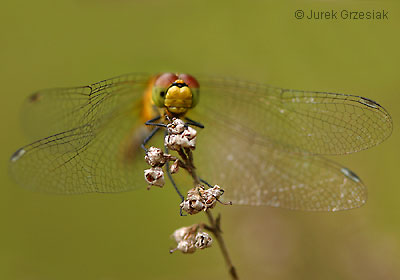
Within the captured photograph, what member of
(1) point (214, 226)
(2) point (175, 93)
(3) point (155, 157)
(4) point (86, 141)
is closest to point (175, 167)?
(3) point (155, 157)

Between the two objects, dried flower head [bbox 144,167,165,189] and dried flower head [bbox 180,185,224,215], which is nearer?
dried flower head [bbox 180,185,224,215]

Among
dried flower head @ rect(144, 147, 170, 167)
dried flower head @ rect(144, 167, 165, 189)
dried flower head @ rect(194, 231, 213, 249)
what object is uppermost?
dried flower head @ rect(144, 147, 170, 167)

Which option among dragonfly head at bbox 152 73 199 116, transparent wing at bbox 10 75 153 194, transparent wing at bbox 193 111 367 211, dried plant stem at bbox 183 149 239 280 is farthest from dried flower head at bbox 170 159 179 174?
transparent wing at bbox 193 111 367 211

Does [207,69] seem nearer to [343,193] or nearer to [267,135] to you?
[267,135]

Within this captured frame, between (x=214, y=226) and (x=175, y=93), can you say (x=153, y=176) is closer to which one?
(x=214, y=226)

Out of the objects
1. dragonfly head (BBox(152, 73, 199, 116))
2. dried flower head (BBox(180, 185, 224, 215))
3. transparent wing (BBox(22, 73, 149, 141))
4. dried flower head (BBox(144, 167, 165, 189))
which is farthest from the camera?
Answer: transparent wing (BBox(22, 73, 149, 141))

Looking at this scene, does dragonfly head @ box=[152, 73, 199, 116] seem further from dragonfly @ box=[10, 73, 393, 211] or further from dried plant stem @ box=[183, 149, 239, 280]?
dried plant stem @ box=[183, 149, 239, 280]

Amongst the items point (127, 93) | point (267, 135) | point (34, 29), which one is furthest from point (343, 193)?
point (34, 29)

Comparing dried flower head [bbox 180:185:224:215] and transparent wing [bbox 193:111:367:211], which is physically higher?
transparent wing [bbox 193:111:367:211]
